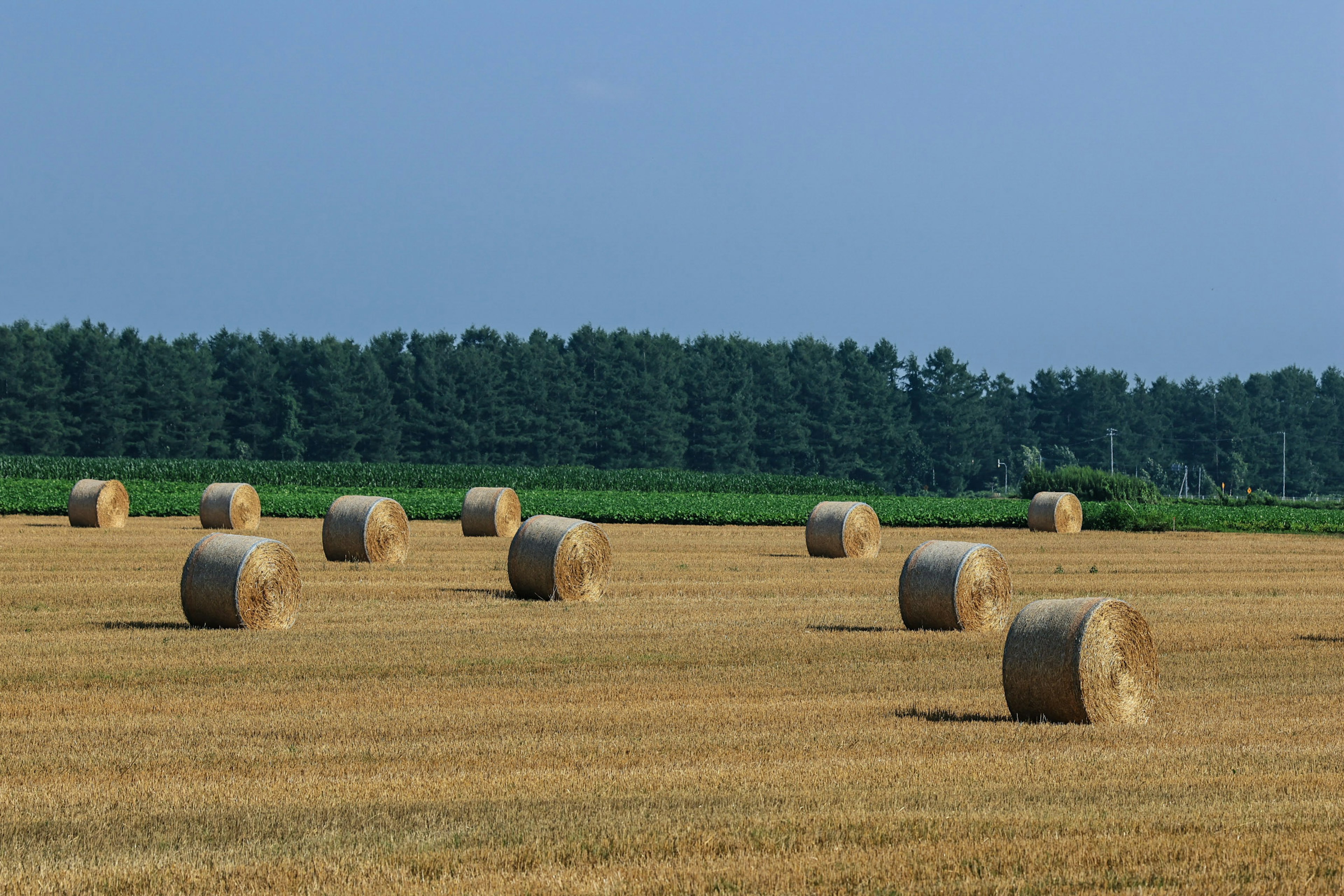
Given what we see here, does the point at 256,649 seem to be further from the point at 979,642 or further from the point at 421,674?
the point at 979,642

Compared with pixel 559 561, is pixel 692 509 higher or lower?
higher

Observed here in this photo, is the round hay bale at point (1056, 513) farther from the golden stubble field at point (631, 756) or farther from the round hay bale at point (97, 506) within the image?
the round hay bale at point (97, 506)

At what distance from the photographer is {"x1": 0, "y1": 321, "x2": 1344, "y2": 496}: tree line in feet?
334

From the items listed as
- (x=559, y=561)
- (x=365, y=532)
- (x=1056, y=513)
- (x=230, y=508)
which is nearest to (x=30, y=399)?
(x=230, y=508)

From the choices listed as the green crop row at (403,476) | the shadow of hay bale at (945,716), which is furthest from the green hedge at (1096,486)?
the shadow of hay bale at (945,716)

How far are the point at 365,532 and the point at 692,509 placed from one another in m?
24.5

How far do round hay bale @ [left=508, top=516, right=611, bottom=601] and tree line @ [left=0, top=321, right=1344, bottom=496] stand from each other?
268ft

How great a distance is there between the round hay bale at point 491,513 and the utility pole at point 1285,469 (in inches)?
4713

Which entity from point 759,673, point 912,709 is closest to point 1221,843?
point 912,709

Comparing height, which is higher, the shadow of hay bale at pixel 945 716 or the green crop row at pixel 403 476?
the green crop row at pixel 403 476

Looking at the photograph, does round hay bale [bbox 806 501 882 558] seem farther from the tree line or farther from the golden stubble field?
the tree line

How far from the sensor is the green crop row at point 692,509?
49656 mm

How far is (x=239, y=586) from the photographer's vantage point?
746 inches

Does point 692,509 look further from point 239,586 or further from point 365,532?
point 239,586
